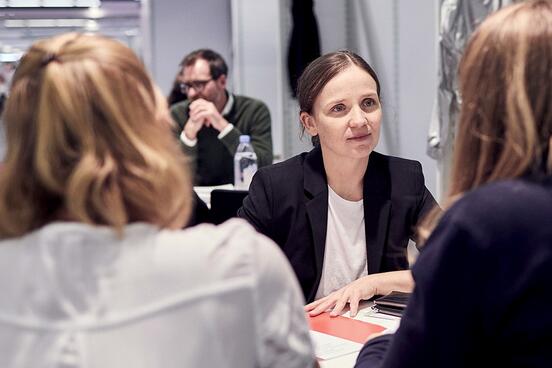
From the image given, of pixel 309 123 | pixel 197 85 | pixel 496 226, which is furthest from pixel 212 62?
pixel 496 226

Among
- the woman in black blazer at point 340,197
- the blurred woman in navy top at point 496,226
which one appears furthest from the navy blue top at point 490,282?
the woman in black blazer at point 340,197

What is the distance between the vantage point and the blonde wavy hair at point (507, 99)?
0.99 metres

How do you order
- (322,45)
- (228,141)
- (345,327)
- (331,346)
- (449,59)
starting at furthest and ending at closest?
(322,45) < (228,141) < (449,59) < (345,327) < (331,346)

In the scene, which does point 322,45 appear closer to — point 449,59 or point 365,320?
point 449,59

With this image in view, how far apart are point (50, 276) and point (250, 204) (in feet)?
4.15

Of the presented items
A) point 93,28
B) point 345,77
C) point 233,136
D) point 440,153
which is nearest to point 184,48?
point 93,28

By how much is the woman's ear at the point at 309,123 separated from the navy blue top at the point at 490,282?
128cm

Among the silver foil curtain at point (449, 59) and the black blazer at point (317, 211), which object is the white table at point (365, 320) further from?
the silver foil curtain at point (449, 59)

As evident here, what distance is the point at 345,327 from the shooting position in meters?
1.73

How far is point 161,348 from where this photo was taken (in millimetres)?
935

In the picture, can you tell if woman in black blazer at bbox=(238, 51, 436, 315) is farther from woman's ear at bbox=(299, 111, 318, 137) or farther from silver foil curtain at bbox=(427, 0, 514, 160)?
silver foil curtain at bbox=(427, 0, 514, 160)

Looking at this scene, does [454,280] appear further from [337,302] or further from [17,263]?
[337,302]

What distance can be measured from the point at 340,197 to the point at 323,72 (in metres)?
0.38

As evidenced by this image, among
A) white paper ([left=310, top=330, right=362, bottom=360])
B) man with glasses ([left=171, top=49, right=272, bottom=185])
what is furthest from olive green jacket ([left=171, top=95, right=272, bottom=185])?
white paper ([left=310, top=330, right=362, bottom=360])
